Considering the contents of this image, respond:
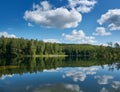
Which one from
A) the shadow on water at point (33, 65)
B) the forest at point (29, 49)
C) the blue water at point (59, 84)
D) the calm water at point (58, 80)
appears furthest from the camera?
the forest at point (29, 49)

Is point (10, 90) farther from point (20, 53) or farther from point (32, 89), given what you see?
point (20, 53)

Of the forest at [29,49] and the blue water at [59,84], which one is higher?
the forest at [29,49]

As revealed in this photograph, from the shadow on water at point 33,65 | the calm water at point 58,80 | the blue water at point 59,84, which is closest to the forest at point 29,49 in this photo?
the shadow on water at point 33,65

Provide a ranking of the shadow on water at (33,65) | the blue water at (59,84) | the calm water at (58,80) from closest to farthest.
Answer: the blue water at (59,84) → the calm water at (58,80) → the shadow on water at (33,65)

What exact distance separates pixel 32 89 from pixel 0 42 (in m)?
118

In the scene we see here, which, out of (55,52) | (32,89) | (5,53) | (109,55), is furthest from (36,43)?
(32,89)

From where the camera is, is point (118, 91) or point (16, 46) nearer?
point (118, 91)

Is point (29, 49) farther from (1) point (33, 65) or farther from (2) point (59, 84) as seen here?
(2) point (59, 84)

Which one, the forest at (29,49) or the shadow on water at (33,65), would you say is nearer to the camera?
the shadow on water at (33,65)

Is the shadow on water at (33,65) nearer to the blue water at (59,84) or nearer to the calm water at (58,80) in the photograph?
the calm water at (58,80)

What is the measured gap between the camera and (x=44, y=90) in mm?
30688

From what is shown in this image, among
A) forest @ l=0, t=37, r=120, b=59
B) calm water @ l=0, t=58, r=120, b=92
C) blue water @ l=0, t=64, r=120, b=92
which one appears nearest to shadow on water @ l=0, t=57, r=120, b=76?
calm water @ l=0, t=58, r=120, b=92

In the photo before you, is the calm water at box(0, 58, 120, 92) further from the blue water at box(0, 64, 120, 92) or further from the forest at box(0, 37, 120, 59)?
the forest at box(0, 37, 120, 59)

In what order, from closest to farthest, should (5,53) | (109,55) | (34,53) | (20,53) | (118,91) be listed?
(118,91)
(5,53)
(20,53)
(34,53)
(109,55)
